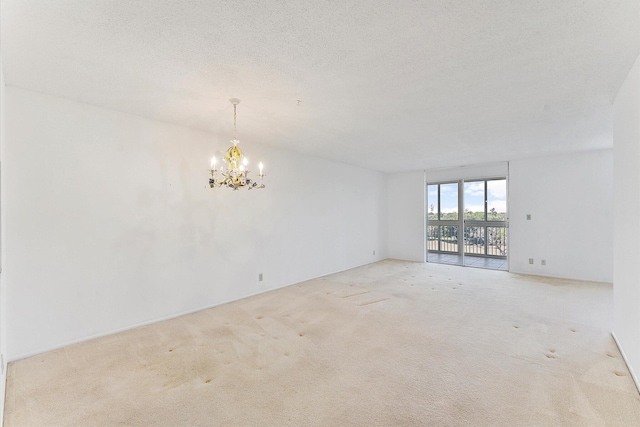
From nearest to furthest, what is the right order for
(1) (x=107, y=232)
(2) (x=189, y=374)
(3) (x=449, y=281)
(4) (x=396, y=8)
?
(4) (x=396, y=8) < (2) (x=189, y=374) < (1) (x=107, y=232) < (3) (x=449, y=281)

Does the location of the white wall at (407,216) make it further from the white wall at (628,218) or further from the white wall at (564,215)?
the white wall at (628,218)

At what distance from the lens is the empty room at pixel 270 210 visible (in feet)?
6.15

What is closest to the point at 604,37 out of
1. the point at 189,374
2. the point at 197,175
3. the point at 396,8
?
the point at 396,8

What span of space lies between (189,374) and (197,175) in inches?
98.5

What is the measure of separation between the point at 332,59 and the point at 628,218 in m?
2.81

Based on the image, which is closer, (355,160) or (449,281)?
(449,281)

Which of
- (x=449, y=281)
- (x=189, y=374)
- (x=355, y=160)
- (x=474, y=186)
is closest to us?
(x=189, y=374)

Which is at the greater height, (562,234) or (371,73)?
(371,73)

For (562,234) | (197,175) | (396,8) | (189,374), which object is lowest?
(189,374)

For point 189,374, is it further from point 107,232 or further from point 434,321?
point 434,321

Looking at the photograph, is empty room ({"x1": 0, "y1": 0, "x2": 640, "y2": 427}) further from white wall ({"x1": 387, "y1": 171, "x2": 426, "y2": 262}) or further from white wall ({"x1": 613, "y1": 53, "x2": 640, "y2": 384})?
white wall ({"x1": 387, "y1": 171, "x2": 426, "y2": 262})

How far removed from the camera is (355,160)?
6320mm

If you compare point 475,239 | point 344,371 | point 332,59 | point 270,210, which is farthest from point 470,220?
point 332,59

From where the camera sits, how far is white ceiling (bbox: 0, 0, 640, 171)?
5.56 feet
